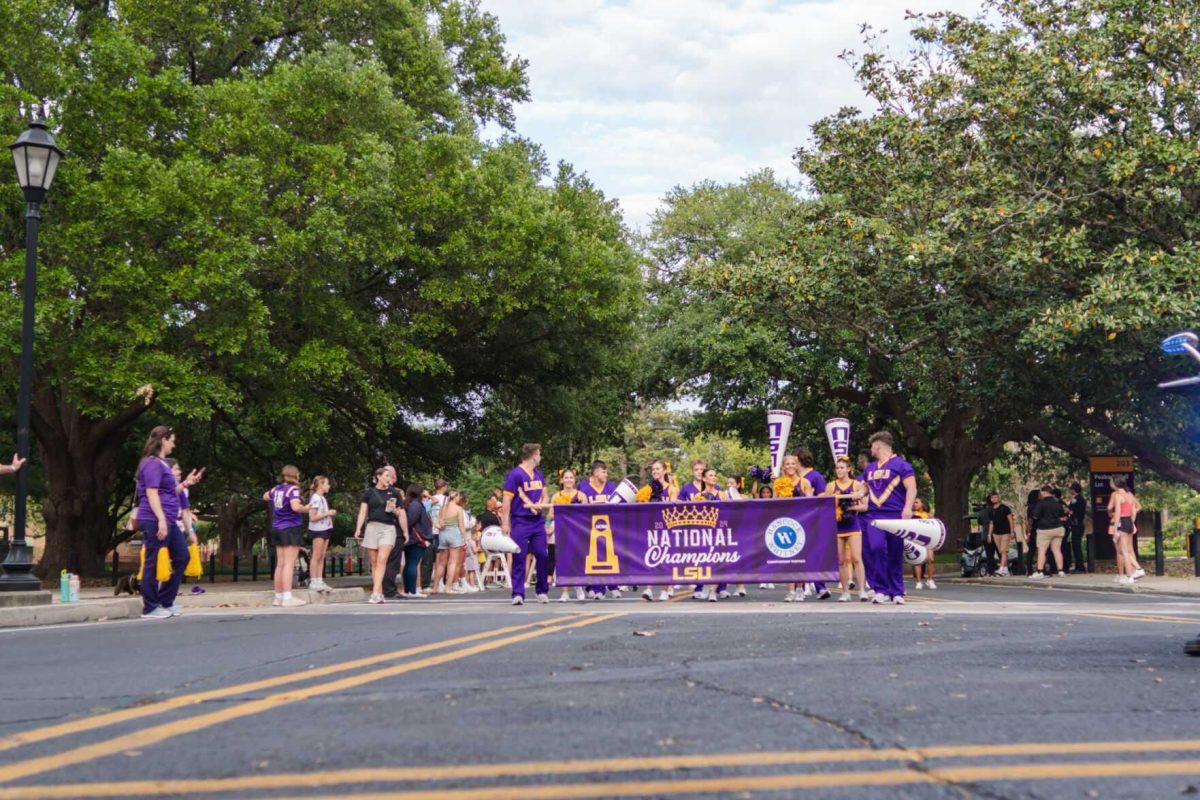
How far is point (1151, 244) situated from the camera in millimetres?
21297

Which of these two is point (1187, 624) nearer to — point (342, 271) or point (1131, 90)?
point (1131, 90)

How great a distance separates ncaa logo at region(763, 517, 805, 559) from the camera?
14.6 metres

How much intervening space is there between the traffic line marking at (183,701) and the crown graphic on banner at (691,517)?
703 centimetres

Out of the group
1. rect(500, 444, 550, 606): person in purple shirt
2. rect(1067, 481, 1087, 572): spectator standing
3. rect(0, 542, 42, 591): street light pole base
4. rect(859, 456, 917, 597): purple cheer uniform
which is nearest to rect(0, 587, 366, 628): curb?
rect(0, 542, 42, 591): street light pole base

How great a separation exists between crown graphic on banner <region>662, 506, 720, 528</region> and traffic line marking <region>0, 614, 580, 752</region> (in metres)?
7.03

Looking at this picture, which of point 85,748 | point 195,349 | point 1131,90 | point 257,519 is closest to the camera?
point 85,748

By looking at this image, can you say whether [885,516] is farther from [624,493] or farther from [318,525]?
[318,525]

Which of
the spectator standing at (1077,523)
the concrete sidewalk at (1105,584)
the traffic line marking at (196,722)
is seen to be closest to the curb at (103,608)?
the traffic line marking at (196,722)

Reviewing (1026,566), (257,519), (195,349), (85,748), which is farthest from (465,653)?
(257,519)

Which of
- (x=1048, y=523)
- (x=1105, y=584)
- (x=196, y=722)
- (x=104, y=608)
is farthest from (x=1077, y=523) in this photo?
(x=196, y=722)

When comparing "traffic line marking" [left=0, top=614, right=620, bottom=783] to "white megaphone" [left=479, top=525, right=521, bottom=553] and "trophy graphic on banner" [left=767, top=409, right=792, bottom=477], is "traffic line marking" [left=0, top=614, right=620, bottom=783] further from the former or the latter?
"trophy graphic on banner" [left=767, top=409, right=792, bottom=477]

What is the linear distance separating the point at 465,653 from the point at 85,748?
326cm

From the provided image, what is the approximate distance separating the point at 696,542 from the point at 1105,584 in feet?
29.3

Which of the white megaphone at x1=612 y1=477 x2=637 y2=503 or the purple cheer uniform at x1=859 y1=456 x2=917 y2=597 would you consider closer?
the purple cheer uniform at x1=859 y1=456 x2=917 y2=597
